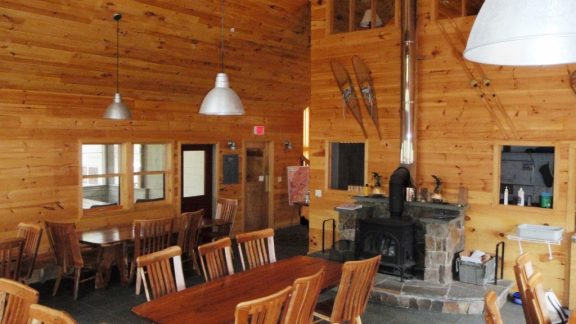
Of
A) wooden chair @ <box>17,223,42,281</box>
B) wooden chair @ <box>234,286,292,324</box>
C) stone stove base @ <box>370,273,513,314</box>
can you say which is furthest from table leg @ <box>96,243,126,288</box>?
wooden chair @ <box>234,286,292,324</box>

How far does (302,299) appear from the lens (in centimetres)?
325

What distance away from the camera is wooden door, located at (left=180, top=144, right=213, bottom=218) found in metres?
8.90

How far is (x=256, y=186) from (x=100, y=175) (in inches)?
138

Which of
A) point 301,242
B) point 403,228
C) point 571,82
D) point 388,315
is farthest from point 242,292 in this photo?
point 301,242

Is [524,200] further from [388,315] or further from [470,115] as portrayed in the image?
[388,315]

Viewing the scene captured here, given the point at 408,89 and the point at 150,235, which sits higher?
the point at 408,89

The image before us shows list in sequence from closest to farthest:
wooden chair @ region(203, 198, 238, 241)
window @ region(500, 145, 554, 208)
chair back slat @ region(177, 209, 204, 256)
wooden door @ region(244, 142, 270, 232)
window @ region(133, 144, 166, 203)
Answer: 1. window @ region(500, 145, 554, 208)
2. chair back slat @ region(177, 209, 204, 256)
3. wooden chair @ region(203, 198, 238, 241)
4. window @ region(133, 144, 166, 203)
5. wooden door @ region(244, 142, 270, 232)

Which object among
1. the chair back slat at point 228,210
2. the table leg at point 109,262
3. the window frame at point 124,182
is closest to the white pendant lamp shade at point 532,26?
the table leg at point 109,262

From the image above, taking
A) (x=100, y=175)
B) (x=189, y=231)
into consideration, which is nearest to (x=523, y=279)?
(x=189, y=231)

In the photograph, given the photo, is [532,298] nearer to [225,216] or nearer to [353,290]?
[353,290]

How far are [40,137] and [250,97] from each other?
3.77 m

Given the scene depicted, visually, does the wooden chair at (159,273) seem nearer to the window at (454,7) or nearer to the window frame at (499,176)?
the window frame at (499,176)

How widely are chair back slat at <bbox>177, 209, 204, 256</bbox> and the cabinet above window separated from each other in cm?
321

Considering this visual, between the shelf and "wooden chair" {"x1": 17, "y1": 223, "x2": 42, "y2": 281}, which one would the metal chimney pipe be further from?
"wooden chair" {"x1": 17, "y1": 223, "x2": 42, "y2": 281}
